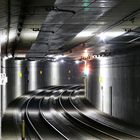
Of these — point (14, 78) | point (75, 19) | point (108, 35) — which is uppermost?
point (75, 19)

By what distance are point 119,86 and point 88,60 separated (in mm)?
12235

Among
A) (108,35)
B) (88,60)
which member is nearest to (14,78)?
(88,60)

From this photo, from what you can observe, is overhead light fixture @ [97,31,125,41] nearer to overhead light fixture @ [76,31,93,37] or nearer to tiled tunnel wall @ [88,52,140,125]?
overhead light fixture @ [76,31,93,37]

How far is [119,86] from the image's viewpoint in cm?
2467

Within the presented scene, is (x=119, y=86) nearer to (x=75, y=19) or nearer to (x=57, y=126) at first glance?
(x=57, y=126)

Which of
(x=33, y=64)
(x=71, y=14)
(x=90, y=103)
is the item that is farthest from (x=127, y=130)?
(x=33, y=64)

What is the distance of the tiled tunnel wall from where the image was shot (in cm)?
2161

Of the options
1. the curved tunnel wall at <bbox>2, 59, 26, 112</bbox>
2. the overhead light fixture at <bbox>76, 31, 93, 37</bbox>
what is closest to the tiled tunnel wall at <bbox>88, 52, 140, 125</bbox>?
the overhead light fixture at <bbox>76, 31, 93, 37</bbox>

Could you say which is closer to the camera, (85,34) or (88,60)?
(85,34)

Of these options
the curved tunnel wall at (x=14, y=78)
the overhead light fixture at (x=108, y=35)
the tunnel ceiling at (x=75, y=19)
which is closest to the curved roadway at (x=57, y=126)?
the curved tunnel wall at (x=14, y=78)

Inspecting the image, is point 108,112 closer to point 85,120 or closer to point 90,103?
point 85,120

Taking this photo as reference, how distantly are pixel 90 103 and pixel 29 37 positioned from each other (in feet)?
58.6

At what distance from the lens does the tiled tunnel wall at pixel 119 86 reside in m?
21.6

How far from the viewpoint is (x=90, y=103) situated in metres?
35.5
